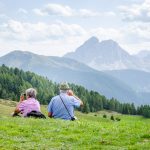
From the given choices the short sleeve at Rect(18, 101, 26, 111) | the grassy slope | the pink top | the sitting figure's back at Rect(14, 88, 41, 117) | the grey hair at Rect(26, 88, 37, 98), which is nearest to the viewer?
the grassy slope

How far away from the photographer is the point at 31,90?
26.9 m

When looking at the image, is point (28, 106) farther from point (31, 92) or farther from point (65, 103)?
point (65, 103)

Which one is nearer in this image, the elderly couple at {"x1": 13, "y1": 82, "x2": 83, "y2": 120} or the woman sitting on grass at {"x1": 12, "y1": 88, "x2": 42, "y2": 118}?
the woman sitting on grass at {"x1": 12, "y1": 88, "x2": 42, "y2": 118}

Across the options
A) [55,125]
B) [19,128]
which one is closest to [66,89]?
[55,125]

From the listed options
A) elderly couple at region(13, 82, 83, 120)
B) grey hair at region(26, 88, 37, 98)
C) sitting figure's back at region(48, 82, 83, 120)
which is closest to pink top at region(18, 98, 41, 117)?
elderly couple at region(13, 82, 83, 120)

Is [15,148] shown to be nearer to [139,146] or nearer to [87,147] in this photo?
[87,147]

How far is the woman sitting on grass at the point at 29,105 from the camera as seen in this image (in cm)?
2711

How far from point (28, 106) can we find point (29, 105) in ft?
0.67

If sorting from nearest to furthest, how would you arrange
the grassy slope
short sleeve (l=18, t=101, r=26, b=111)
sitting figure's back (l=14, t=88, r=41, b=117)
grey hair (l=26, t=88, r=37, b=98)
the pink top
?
the grassy slope, grey hair (l=26, t=88, r=37, b=98), sitting figure's back (l=14, t=88, r=41, b=117), the pink top, short sleeve (l=18, t=101, r=26, b=111)

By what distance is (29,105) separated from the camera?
89.4 feet

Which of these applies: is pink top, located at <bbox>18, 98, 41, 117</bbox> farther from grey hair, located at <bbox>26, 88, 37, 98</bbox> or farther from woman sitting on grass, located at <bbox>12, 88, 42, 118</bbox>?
grey hair, located at <bbox>26, 88, 37, 98</bbox>

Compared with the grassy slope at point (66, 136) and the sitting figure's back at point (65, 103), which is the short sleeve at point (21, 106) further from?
the grassy slope at point (66, 136)

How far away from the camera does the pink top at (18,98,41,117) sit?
2720cm

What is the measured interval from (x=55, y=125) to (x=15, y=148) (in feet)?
21.2
